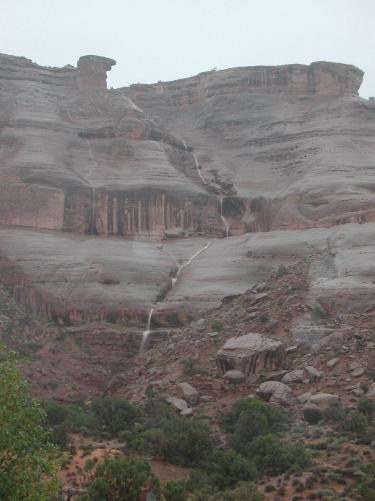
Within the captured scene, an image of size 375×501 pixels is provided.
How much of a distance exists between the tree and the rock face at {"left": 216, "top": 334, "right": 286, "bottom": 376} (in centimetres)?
1720

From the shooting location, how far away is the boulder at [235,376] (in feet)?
122

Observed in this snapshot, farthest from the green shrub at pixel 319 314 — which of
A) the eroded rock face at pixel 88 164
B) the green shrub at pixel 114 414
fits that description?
the eroded rock face at pixel 88 164

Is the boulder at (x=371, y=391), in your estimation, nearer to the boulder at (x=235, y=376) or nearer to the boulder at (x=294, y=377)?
the boulder at (x=294, y=377)

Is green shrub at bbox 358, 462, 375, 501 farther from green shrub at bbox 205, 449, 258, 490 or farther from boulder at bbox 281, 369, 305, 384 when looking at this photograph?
boulder at bbox 281, 369, 305, 384

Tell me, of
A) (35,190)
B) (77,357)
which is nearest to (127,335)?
(77,357)

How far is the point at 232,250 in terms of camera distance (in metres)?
53.9

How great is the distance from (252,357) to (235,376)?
1209 millimetres

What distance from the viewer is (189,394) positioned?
37.3 m

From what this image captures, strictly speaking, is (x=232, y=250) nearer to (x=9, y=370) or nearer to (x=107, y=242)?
(x=107, y=242)

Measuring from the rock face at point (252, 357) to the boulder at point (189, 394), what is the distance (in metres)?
1.49

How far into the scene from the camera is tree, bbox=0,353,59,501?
20.2 meters

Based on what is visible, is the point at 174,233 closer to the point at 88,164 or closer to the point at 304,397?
the point at 88,164

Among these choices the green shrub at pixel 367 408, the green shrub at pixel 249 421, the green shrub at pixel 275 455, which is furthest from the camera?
the green shrub at pixel 249 421

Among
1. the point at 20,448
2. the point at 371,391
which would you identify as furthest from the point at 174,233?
the point at 20,448
